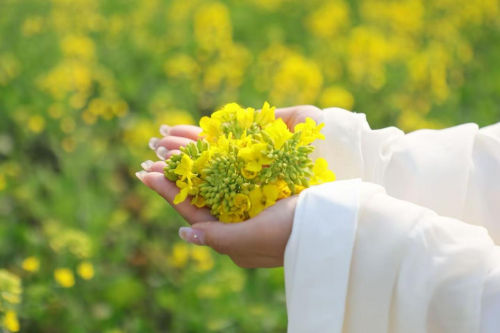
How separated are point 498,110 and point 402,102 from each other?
555 millimetres

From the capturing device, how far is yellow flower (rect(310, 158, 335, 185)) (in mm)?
1036

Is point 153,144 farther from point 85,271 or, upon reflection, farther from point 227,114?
point 85,271

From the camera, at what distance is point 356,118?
1205 mm

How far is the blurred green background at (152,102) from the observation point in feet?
5.59

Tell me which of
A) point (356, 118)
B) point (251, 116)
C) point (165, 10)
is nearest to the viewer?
point (251, 116)

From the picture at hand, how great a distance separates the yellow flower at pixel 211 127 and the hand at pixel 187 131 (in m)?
0.10

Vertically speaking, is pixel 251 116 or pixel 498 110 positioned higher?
pixel 498 110

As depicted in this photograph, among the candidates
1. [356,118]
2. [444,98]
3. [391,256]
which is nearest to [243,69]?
[444,98]

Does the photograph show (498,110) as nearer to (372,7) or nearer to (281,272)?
(372,7)

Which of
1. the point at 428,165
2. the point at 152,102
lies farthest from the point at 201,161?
the point at 152,102

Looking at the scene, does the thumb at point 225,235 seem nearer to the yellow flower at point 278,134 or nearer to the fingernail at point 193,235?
the fingernail at point 193,235

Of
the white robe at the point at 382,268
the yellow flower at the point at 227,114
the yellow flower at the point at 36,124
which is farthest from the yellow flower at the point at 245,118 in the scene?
the yellow flower at the point at 36,124

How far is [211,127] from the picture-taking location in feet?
3.70

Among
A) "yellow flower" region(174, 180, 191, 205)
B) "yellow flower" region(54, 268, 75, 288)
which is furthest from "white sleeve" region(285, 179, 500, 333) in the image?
"yellow flower" region(54, 268, 75, 288)
